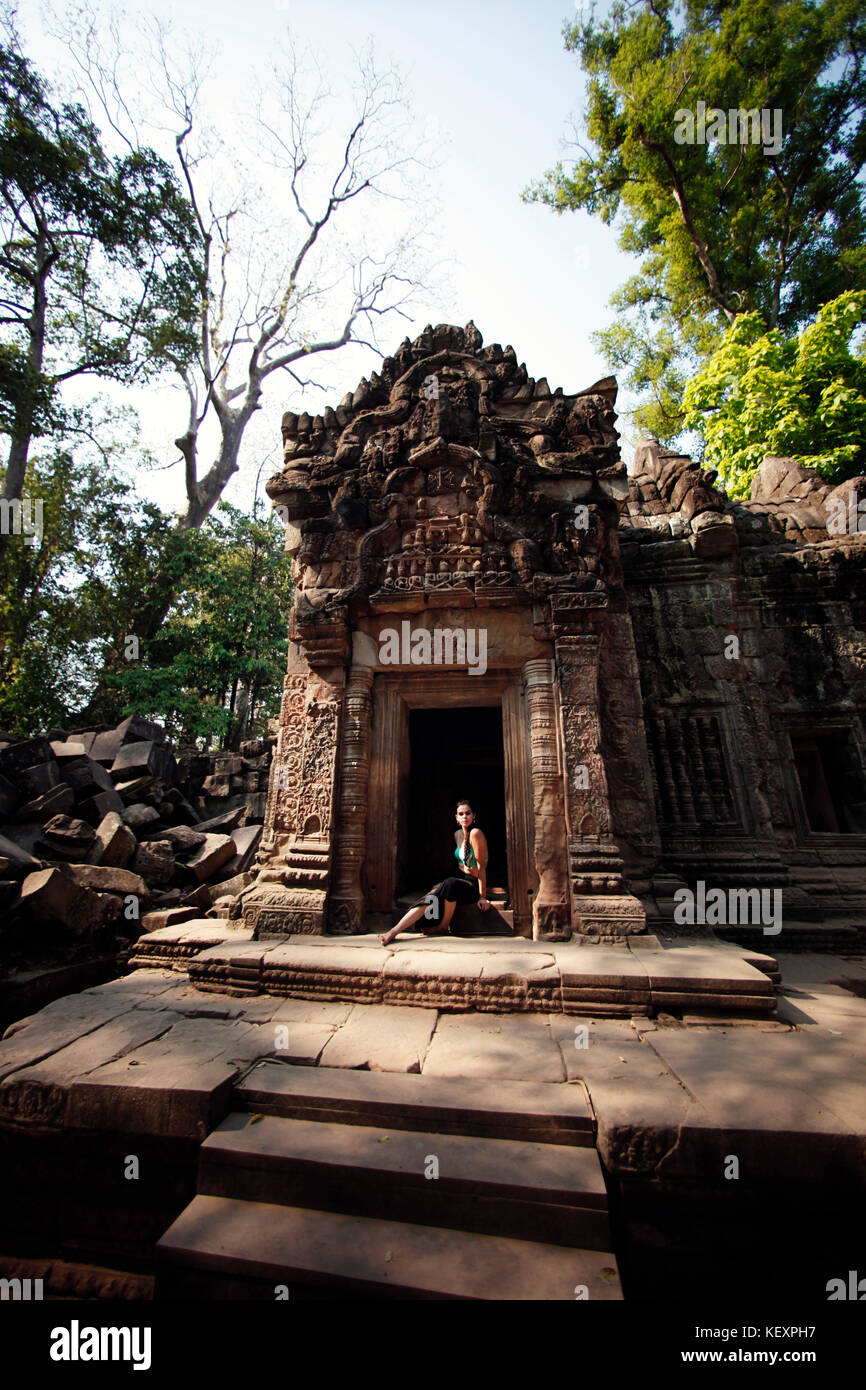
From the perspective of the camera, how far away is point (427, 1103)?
2619mm

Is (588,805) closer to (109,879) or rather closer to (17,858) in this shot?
(109,879)

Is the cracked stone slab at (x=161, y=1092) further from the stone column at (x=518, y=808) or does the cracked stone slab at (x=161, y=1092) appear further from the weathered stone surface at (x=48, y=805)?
the weathered stone surface at (x=48, y=805)

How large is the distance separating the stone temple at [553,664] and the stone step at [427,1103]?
175cm

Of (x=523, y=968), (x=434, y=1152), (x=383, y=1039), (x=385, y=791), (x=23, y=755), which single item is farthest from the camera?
(x=23, y=755)

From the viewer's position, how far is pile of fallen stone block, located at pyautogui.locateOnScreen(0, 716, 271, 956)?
18.2 feet

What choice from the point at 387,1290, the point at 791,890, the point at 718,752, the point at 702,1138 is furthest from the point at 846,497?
the point at 387,1290

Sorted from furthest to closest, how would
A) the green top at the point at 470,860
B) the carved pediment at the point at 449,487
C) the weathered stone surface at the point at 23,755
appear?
1. the weathered stone surface at the point at 23,755
2. the carved pediment at the point at 449,487
3. the green top at the point at 470,860

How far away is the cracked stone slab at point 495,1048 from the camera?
2893 millimetres

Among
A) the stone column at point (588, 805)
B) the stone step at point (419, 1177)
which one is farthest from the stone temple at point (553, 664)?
the stone step at point (419, 1177)

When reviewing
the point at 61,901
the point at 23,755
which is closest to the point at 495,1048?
the point at 61,901

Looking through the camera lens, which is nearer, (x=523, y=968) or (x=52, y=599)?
(x=523, y=968)

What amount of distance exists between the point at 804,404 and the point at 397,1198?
13.3 m

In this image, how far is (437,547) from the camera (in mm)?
5426
